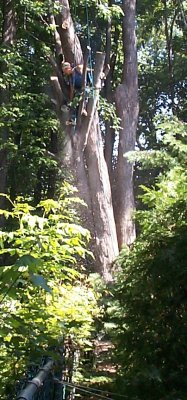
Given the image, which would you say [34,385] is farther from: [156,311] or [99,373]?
[99,373]

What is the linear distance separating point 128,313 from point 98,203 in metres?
5.74

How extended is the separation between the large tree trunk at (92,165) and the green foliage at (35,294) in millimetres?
3901

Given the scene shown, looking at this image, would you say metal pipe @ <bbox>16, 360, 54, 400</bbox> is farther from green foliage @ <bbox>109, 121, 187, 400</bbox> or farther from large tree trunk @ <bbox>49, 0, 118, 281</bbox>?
large tree trunk @ <bbox>49, 0, 118, 281</bbox>

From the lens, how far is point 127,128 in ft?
36.7

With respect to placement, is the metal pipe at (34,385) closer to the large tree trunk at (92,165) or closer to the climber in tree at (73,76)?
the large tree trunk at (92,165)

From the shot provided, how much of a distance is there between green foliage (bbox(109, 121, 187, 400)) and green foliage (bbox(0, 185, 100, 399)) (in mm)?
429

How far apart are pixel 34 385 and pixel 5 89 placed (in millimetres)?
7893

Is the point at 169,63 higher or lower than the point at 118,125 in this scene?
higher

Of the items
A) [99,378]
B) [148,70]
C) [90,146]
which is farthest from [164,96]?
[99,378]

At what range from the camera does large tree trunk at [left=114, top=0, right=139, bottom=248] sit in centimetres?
1031

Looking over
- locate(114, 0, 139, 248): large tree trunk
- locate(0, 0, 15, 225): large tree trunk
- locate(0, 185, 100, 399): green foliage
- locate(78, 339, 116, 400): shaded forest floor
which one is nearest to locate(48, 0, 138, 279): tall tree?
locate(114, 0, 139, 248): large tree trunk

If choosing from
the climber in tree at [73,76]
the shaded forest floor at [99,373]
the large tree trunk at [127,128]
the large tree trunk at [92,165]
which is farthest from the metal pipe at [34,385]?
the climber in tree at [73,76]

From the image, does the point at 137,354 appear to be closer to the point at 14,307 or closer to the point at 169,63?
the point at 14,307

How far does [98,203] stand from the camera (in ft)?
31.8
